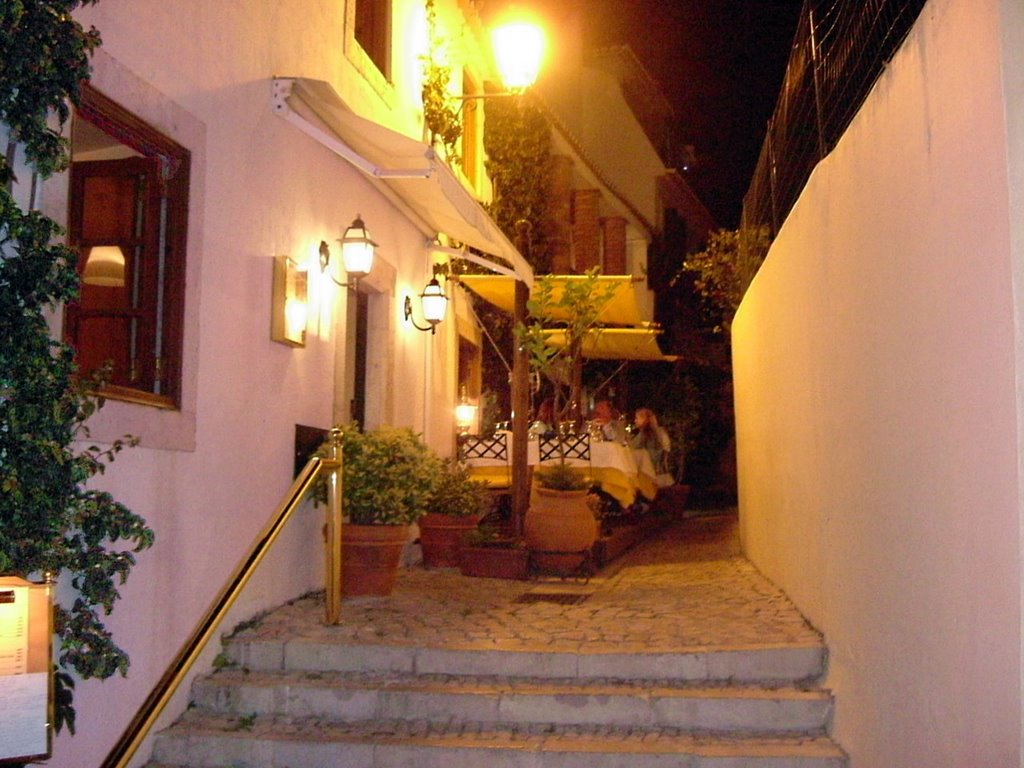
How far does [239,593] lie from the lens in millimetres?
4391

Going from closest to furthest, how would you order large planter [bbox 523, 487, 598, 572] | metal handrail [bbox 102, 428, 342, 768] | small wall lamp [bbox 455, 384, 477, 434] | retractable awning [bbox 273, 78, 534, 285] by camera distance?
metal handrail [bbox 102, 428, 342, 768] < retractable awning [bbox 273, 78, 534, 285] < large planter [bbox 523, 487, 598, 572] < small wall lamp [bbox 455, 384, 477, 434]

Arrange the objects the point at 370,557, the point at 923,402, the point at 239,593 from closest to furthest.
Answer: the point at 923,402 < the point at 239,593 < the point at 370,557

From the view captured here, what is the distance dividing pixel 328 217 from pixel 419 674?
359 centimetres

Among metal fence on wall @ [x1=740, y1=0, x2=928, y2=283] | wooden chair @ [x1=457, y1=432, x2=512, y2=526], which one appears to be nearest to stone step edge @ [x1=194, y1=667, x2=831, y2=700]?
metal fence on wall @ [x1=740, y1=0, x2=928, y2=283]

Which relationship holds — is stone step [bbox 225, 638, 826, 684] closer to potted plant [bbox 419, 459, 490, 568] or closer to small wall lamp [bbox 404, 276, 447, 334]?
potted plant [bbox 419, 459, 490, 568]

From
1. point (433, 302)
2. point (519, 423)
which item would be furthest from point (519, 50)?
point (519, 423)

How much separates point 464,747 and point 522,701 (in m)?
0.44

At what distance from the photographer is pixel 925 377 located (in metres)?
3.50

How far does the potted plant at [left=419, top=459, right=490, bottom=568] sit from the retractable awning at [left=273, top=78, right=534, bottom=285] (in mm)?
2070

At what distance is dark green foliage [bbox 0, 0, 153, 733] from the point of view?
3.56 metres

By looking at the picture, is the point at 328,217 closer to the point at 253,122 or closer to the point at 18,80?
the point at 253,122

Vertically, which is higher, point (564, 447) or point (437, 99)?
point (437, 99)

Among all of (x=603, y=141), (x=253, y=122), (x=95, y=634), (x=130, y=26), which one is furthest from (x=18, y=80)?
(x=603, y=141)

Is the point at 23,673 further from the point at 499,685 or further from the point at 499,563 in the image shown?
the point at 499,563
